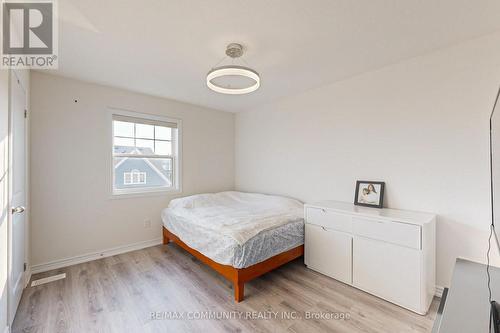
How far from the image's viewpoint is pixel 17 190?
1.95 metres

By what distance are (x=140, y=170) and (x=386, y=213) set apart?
344cm

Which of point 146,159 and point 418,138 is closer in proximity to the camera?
point 418,138

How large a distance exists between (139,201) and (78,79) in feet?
6.06

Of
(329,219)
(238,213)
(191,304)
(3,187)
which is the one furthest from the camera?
(238,213)

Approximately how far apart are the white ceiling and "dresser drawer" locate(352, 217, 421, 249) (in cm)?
169

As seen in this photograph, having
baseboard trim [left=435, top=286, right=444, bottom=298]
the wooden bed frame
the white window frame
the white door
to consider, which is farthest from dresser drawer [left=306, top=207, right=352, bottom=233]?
the white door

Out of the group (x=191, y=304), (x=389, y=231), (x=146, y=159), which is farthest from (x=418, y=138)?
(x=146, y=159)

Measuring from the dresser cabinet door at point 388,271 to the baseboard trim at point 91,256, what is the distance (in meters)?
2.95

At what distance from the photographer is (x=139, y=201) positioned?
337cm

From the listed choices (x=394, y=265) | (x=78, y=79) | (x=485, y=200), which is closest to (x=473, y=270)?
(x=394, y=265)

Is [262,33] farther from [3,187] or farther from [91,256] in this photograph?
[91,256]

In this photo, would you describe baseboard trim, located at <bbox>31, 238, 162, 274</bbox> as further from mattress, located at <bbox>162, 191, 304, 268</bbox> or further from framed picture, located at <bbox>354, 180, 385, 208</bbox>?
framed picture, located at <bbox>354, 180, 385, 208</bbox>

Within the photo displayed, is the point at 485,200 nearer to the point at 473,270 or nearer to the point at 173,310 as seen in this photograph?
the point at 473,270

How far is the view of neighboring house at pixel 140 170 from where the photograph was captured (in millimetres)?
3287
